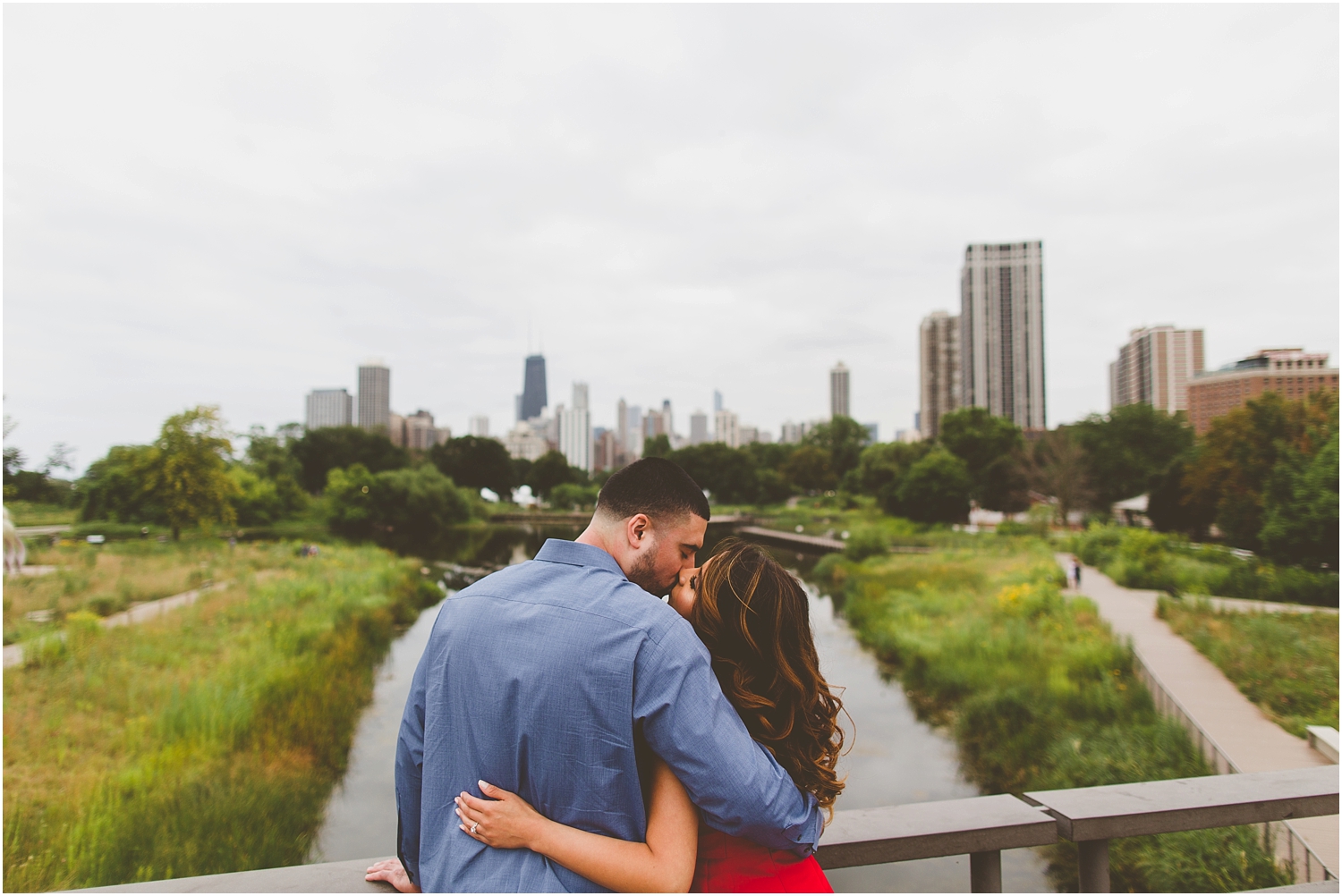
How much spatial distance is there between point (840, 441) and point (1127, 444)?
76.5 ft

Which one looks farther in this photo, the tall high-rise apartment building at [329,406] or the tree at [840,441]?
the tall high-rise apartment building at [329,406]

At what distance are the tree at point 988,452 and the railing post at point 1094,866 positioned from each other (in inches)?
1400

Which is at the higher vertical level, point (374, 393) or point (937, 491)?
point (374, 393)

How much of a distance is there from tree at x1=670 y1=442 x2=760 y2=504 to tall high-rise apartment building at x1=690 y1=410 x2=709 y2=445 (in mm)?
84288

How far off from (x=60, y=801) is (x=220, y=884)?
5.61 meters

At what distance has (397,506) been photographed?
98.3 ft

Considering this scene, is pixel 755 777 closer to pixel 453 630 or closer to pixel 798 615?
pixel 798 615

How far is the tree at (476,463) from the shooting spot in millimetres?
30219

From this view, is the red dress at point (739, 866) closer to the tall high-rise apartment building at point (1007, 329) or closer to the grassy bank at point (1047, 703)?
the grassy bank at point (1047, 703)

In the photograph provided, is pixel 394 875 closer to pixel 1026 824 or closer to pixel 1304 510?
pixel 1026 824

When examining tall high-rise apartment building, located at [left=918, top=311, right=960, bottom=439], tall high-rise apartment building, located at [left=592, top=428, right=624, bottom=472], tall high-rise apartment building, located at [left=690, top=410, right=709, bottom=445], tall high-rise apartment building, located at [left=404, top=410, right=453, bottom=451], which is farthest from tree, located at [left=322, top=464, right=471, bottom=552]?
tall high-rise apartment building, located at [left=690, top=410, right=709, bottom=445]

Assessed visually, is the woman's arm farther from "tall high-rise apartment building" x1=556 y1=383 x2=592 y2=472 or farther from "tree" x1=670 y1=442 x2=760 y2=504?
"tall high-rise apartment building" x1=556 y1=383 x2=592 y2=472

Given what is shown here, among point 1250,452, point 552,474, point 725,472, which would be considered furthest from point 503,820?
point 725,472

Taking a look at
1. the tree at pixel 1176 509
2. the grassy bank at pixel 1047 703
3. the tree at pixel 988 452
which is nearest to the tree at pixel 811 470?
the tree at pixel 988 452
